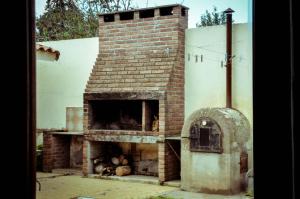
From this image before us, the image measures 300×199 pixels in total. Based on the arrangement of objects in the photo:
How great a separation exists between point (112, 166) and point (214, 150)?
2.36 meters

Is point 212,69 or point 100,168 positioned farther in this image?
point 100,168

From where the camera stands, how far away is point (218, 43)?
6949 mm

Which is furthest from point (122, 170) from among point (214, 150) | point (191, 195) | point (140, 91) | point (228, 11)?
point (228, 11)

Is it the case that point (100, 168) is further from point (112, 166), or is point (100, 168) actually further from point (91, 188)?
point (91, 188)

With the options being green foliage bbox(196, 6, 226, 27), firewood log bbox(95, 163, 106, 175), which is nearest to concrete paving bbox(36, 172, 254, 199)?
firewood log bbox(95, 163, 106, 175)

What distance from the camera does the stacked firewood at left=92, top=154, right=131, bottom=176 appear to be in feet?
24.7

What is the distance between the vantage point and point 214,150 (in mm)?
Result: 6238

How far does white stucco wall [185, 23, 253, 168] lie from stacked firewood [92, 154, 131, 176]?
1.52m

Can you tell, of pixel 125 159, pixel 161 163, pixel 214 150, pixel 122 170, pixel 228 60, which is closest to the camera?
pixel 214 150

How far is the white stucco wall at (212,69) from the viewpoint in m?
6.73

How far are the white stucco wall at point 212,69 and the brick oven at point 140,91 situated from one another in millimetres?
175
